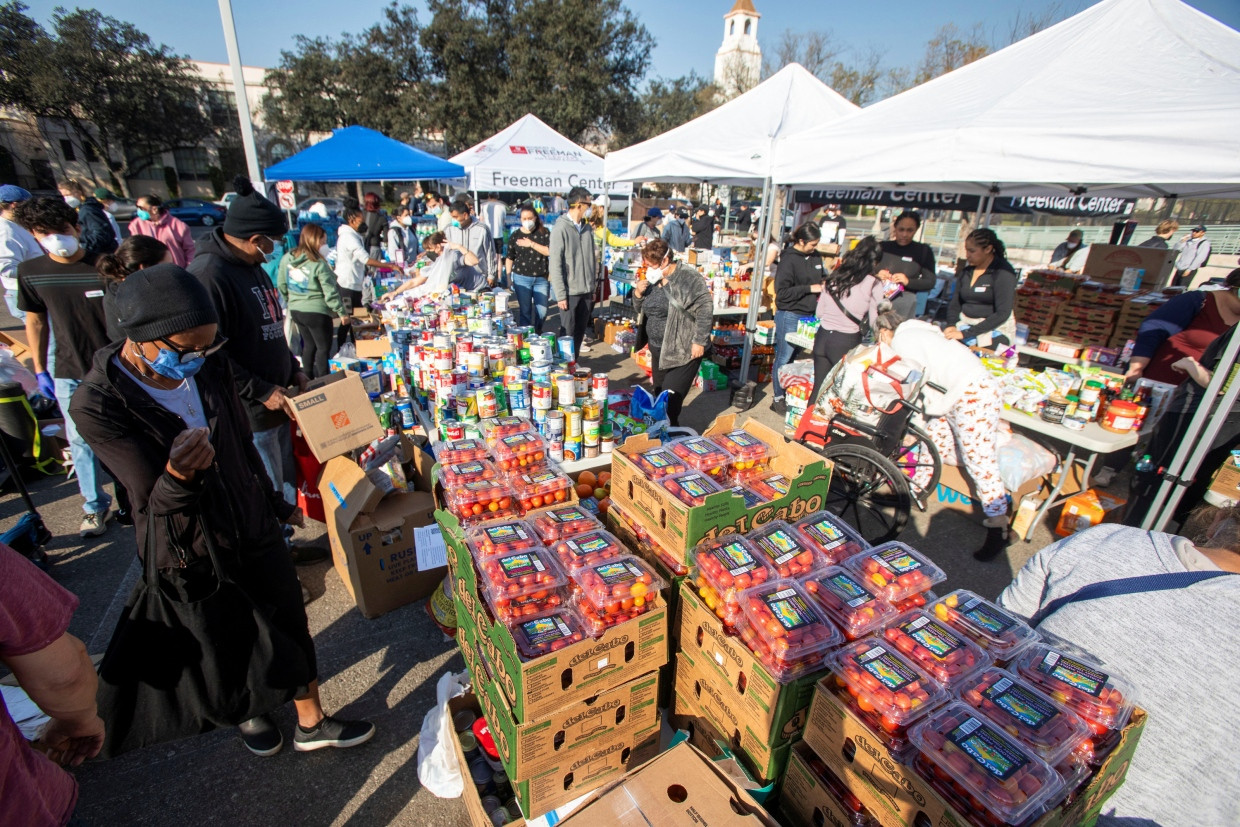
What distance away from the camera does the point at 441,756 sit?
2500mm

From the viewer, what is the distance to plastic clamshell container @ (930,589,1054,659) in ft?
6.26

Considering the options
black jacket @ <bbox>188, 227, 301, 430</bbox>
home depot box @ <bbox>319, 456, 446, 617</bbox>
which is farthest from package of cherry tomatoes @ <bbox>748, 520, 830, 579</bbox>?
black jacket @ <bbox>188, 227, 301, 430</bbox>

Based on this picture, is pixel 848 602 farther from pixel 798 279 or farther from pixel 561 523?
pixel 798 279

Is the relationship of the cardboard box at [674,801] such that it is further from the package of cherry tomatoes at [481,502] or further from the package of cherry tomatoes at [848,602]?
the package of cherry tomatoes at [481,502]

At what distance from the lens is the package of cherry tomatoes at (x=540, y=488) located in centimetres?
279

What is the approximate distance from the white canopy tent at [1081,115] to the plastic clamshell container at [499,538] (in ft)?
12.5

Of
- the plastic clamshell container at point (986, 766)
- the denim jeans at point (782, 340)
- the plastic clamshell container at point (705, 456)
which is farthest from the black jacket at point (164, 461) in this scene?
the denim jeans at point (782, 340)

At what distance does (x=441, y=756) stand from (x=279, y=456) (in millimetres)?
2582

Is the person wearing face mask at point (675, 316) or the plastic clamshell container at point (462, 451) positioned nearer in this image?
the plastic clamshell container at point (462, 451)

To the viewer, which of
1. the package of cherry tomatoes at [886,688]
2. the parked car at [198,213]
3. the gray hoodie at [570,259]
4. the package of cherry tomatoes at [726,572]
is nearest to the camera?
the package of cherry tomatoes at [886,688]

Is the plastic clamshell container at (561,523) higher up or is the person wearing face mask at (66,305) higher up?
the person wearing face mask at (66,305)

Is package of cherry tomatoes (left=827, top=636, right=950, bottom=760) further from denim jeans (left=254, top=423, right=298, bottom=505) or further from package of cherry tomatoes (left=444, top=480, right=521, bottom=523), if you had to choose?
denim jeans (left=254, top=423, right=298, bottom=505)

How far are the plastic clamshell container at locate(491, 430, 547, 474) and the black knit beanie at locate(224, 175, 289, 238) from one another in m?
1.99

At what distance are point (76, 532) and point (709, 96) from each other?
4502cm
